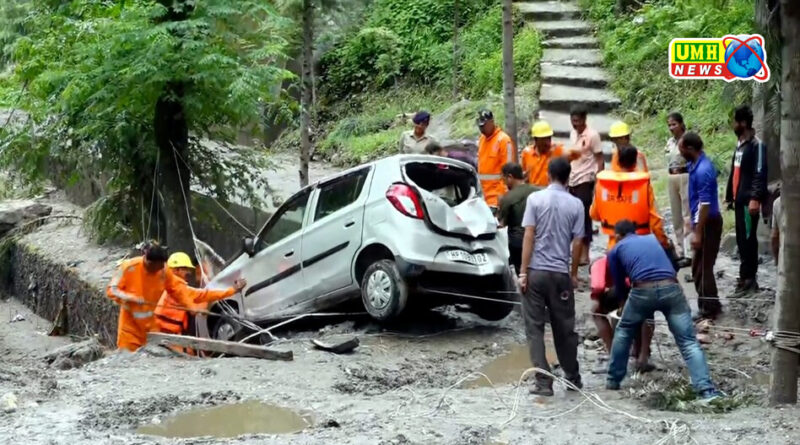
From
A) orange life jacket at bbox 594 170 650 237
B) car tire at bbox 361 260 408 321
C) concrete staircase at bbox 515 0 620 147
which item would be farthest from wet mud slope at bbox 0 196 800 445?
concrete staircase at bbox 515 0 620 147

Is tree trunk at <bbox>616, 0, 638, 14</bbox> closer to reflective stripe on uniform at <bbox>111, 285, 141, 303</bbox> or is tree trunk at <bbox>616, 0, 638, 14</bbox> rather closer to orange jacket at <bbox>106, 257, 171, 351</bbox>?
orange jacket at <bbox>106, 257, 171, 351</bbox>

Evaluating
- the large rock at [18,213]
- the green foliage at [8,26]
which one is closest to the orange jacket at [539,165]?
the green foliage at [8,26]

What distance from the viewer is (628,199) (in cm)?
933

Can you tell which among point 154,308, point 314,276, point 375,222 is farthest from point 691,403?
point 154,308

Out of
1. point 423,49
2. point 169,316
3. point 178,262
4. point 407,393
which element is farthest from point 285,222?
point 423,49

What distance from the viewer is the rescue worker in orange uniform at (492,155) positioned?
12102 millimetres

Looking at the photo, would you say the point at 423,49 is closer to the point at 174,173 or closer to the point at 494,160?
the point at 174,173

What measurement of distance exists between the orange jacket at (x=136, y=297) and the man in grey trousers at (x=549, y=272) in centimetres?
416

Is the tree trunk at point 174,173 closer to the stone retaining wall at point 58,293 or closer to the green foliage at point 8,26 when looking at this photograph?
the stone retaining wall at point 58,293

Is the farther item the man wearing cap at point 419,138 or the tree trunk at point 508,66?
the man wearing cap at point 419,138

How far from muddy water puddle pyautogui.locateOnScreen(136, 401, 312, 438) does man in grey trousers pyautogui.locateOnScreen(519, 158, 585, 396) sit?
179 centimetres

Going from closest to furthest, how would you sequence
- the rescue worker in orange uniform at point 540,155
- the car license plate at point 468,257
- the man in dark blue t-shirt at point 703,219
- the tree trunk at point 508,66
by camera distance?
1. the man in dark blue t-shirt at point 703,219
2. the car license plate at point 468,257
3. the rescue worker in orange uniform at point 540,155
4. the tree trunk at point 508,66

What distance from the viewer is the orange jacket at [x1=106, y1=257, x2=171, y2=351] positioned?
10.6 metres

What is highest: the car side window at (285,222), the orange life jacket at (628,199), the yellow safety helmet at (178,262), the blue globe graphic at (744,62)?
the blue globe graphic at (744,62)
